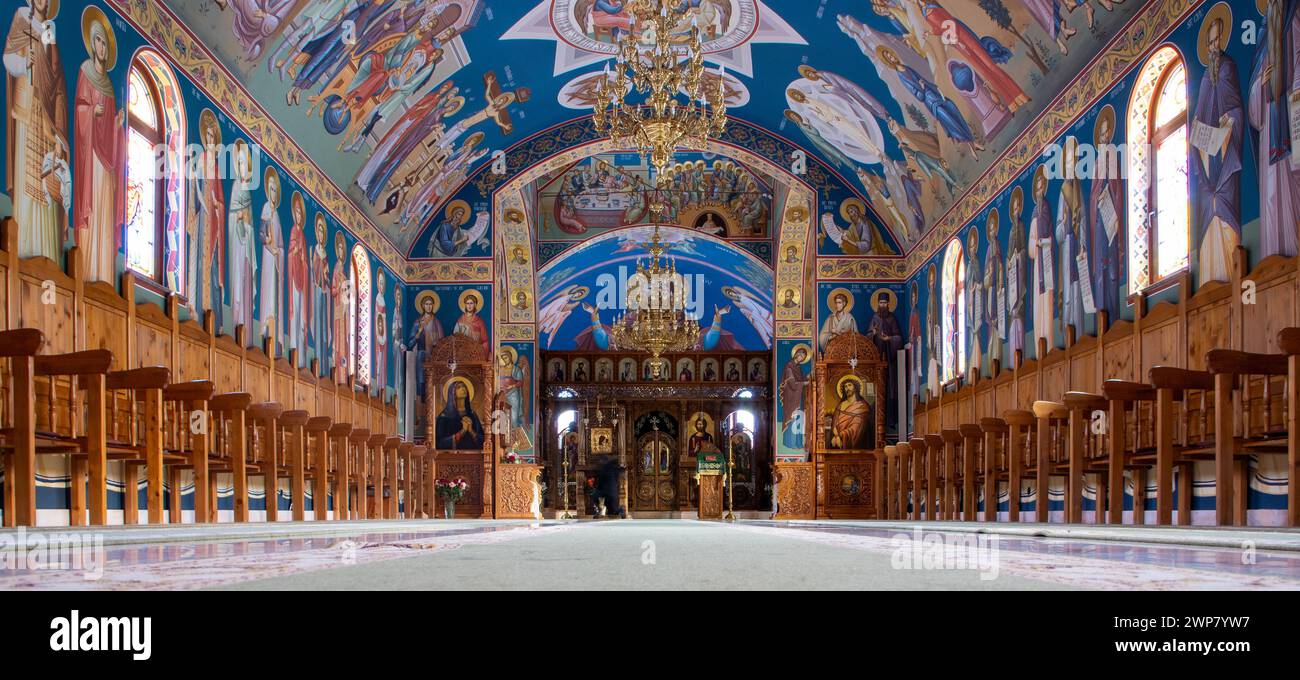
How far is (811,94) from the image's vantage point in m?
20.4

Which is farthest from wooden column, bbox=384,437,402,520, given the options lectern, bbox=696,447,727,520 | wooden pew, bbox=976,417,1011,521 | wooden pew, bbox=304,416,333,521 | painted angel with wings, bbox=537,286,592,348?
painted angel with wings, bbox=537,286,592,348

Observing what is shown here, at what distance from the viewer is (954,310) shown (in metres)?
20.1

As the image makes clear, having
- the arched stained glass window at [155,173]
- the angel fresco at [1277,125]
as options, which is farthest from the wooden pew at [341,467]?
the angel fresco at [1277,125]

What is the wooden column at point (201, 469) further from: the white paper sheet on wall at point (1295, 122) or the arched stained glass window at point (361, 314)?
the arched stained glass window at point (361, 314)

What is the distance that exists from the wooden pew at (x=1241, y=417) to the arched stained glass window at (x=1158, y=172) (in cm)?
290

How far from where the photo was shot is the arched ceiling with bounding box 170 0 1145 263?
14570 mm

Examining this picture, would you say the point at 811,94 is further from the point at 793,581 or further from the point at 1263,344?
the point at 793,581

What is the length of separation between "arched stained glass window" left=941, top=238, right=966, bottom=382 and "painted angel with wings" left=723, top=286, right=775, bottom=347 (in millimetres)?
15491

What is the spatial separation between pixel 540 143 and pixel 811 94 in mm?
5548

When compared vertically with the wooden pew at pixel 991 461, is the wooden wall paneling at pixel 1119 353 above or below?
above

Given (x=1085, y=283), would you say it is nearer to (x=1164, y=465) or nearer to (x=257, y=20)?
(x=1164, y=465)

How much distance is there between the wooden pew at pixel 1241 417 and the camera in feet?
24.4

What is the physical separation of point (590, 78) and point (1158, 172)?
1092 centimetres

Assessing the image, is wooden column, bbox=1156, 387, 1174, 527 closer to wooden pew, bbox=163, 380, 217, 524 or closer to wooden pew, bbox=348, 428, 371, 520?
wooden pew, bbox=163, 380, 217, 524
